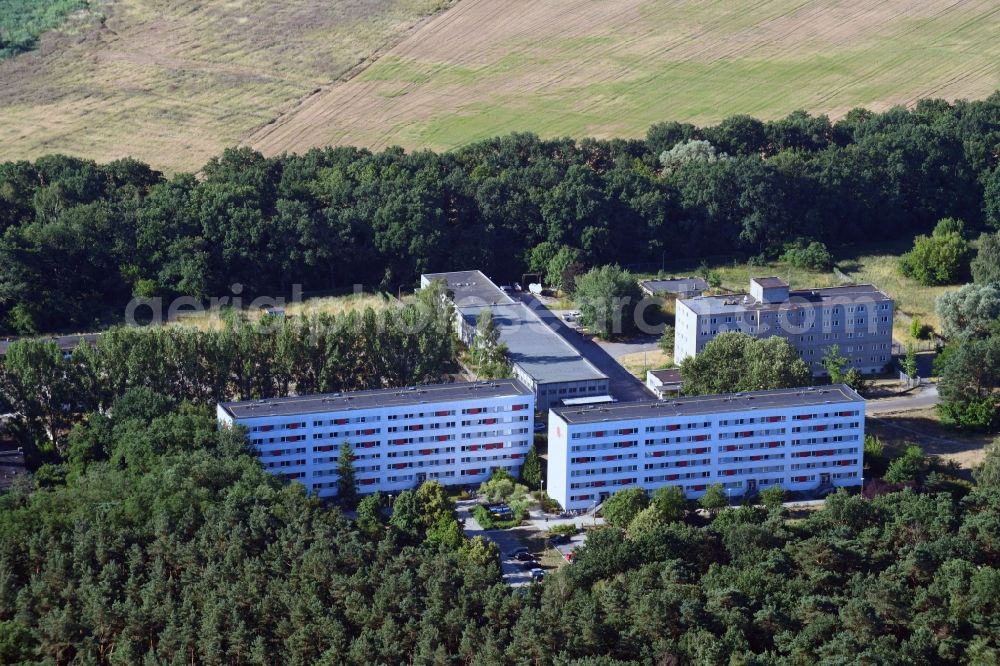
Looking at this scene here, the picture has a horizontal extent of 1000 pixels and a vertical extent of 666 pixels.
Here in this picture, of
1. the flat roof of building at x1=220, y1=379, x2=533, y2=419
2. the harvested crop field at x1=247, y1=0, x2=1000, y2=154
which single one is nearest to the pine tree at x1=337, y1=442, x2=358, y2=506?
the flat roof of building at x1=220, y1=379, x2=533, y2=419

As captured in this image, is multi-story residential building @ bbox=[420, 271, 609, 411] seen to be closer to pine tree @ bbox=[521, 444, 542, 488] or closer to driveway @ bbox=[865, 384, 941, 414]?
pine tree @ bbox=[521, 444, 542, 488]

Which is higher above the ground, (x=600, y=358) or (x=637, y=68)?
(x=637, y=68)

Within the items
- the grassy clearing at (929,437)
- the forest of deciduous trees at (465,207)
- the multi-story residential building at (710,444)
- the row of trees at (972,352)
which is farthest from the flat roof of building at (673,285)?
the multi-story residential building at (710,444)

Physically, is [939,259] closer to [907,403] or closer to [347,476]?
[907,403]

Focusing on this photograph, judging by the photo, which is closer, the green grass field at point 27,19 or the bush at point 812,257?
the bush at point 812,257

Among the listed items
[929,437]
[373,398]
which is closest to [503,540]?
[373,398]

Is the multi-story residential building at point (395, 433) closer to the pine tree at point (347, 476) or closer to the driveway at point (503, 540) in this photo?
the pine tree at point (347, 476)

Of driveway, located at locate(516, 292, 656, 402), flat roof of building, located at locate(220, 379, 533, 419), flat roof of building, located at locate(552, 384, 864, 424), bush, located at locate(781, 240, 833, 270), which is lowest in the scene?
driveway, located at locate(516, 292, 656, 402)
